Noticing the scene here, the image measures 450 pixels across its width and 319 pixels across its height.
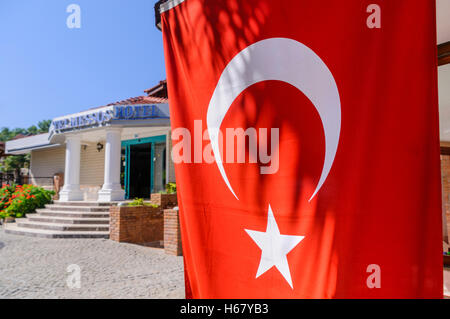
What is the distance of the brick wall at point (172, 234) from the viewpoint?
23.0 ft

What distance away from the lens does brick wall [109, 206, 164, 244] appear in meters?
8.56

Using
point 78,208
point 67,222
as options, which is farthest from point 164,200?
point 78,208

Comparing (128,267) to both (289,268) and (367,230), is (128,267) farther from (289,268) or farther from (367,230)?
(367,230)

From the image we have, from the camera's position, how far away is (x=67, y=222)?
10203 mm

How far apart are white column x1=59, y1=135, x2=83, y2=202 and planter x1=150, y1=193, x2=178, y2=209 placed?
→ 5733mm

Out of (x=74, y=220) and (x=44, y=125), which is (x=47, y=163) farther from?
(x=44, y=125)

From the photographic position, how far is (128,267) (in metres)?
6.00

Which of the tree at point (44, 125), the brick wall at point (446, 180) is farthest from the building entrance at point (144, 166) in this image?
the tree at point (44, 125)

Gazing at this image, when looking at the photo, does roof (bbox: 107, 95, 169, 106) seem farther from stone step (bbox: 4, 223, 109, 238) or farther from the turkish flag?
the turkish flag

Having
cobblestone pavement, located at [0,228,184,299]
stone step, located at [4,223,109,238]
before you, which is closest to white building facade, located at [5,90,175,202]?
stone step, located at [4,223,109,238]

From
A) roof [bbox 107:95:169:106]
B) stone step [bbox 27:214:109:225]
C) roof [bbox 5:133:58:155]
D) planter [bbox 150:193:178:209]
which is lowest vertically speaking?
stone step [bbox 27:214:109:225]

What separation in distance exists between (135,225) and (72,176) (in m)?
6.21
